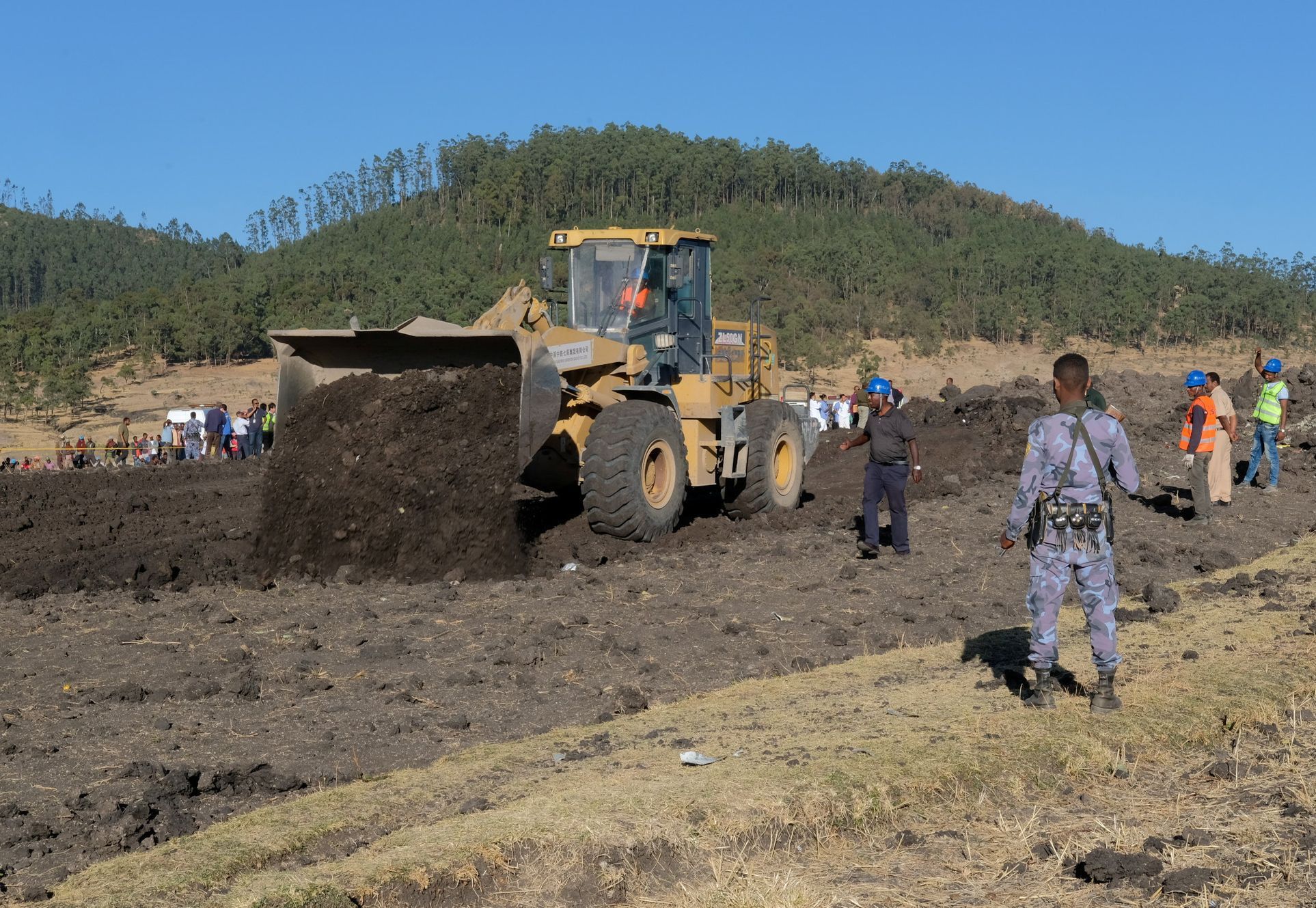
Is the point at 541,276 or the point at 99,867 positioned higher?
the point at 541,276

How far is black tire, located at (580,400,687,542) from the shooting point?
12.2 metres

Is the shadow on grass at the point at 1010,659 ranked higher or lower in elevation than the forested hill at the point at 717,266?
lower

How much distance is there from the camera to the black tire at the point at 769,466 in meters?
14.8

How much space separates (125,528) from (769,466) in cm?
740

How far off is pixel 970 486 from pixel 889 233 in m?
85.5

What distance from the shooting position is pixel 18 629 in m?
9.55

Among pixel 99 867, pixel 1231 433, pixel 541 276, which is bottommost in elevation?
pixel 99 867

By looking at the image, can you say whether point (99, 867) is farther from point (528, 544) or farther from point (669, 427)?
point (669, 427)

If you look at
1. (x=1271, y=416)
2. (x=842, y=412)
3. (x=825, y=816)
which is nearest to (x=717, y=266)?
(x=842, y=412)

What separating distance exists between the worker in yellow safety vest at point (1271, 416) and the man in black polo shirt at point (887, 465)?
6567 mm

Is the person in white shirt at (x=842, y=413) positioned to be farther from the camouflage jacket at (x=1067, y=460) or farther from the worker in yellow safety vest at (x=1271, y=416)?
the camouflage jacket at (x=1067, y=460)

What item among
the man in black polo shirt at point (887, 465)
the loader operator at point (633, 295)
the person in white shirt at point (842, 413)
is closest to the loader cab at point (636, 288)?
the loader operator at point (633, 295)

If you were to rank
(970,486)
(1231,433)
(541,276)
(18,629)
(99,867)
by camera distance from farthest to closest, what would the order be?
1. (970,486)
2. (1231,433)
3. (541,276)
4. (18,629)
5. (99,867)

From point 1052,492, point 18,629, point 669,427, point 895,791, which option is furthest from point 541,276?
point 895,791
